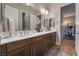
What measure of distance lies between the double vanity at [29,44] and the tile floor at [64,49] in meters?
0.08

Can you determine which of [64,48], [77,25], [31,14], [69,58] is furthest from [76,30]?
[31,14]

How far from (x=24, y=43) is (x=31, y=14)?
482mm

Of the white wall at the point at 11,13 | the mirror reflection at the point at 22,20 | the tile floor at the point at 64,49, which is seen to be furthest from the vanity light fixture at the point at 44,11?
the tile floor at the point at 64,49

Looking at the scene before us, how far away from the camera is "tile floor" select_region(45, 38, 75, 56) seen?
57.6 inches

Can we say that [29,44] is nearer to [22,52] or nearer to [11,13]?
[22,52]

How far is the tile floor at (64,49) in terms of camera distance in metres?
1.46

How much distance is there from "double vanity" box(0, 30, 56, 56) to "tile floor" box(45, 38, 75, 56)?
0.08 m

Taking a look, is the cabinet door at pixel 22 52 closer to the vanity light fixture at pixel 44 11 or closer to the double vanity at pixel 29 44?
the double vanity at pixel 29 44

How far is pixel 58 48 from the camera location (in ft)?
5.08

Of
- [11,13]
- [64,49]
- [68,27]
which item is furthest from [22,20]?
[64,49]

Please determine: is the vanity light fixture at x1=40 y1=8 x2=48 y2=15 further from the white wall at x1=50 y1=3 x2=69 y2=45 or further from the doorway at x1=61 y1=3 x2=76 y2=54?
the doorway at x1=61 y1=3 x2=76 y2=54

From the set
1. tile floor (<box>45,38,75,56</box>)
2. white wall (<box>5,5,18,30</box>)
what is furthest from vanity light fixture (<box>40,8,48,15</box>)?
tile floor (<box>45,38,75,56</box>)

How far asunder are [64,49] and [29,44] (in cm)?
59

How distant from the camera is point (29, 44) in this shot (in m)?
1.47
